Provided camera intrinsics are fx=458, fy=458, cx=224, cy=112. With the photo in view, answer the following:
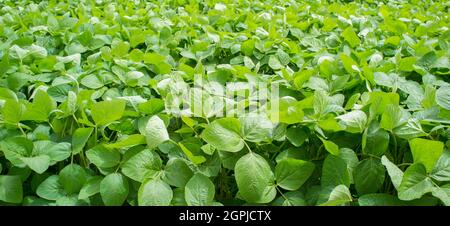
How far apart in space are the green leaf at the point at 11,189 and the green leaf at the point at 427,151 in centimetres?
81

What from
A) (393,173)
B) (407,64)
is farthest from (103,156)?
(407,64)

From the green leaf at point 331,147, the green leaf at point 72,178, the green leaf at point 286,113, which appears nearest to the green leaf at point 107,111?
the green leaf at point 72,178

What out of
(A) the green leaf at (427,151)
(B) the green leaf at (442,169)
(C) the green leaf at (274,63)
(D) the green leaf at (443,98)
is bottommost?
(C) the green leaf at (274,63)

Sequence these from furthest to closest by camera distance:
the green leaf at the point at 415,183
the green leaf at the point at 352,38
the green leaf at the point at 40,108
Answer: the green leaf at the point at 352,38, the green leaf at the point at 40,108, the green leaf at the point at 415,183

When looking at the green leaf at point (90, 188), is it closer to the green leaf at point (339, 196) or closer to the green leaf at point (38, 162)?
the green leaf at point (38, 162)

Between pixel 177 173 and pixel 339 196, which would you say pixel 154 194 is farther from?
pixel 339 196

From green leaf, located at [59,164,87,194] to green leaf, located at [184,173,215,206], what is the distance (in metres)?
0.23

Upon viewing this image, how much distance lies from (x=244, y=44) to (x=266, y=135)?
768mm

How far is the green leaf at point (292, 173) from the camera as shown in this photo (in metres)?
0.95

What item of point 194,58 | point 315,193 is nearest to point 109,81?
point 194,58

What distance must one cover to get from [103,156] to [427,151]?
0.65 m

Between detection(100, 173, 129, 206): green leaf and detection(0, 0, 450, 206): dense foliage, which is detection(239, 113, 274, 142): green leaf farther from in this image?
detection(100, 173, 129, 206): green leaf

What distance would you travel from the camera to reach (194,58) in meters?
1.61

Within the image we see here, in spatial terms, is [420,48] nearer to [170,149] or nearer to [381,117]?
[381,117]
